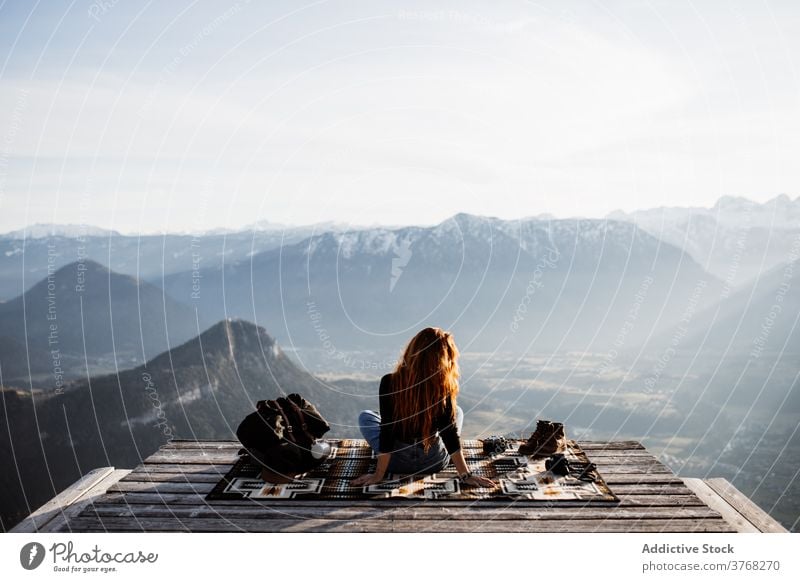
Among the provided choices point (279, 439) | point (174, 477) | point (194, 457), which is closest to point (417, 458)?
point (279, 439)

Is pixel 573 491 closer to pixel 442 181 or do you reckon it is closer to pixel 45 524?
pixel 45 524

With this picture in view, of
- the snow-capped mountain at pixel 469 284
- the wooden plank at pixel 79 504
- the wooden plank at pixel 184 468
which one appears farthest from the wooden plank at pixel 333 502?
the snow-capped mountain at pixel 469 284

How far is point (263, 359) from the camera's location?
65.2 ft

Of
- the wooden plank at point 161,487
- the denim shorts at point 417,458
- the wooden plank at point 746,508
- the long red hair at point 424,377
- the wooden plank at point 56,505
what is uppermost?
the long red hair at point 424,377

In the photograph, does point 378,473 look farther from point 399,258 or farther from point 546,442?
point 399,258

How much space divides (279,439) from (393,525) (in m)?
1.42

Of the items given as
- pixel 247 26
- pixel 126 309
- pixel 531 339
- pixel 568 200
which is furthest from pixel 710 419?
pixel 126 309

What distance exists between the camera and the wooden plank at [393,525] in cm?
514

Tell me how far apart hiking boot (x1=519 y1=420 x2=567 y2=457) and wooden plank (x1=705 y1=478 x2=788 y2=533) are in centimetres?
135

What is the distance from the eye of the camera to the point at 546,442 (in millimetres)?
6516

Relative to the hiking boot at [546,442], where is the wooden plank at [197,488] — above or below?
below

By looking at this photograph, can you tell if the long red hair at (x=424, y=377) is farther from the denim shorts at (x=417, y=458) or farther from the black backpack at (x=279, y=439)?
the black backpack at (x=279, y=439)

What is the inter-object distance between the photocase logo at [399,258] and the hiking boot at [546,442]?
2285 cm
